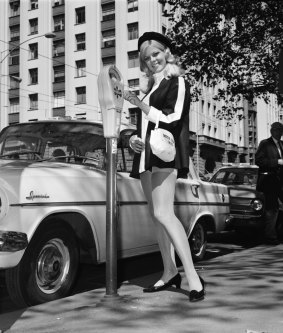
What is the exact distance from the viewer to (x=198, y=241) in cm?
645

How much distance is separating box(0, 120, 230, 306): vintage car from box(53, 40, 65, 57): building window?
138 ft

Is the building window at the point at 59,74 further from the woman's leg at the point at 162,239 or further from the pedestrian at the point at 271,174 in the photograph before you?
the woman's leg at the point at 162,239

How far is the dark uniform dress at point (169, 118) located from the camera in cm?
371

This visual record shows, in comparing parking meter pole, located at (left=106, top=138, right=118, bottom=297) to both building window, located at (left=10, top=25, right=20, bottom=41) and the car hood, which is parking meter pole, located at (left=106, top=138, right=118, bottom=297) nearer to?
the car hood

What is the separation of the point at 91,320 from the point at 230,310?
99cm

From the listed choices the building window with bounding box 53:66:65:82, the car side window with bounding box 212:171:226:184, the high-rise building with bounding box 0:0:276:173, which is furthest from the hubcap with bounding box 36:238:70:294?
the building window with bounding box 53:66:65:82

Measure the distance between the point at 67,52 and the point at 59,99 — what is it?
4298 millimetres

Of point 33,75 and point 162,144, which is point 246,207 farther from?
point 33,75

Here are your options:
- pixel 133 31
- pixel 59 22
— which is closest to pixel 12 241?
pixel 133 31

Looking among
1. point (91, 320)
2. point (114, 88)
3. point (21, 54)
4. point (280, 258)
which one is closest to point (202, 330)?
point (91, 320)

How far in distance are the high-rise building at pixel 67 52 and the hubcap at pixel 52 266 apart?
36681 mm

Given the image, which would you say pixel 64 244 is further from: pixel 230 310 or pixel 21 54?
pixel 21 54

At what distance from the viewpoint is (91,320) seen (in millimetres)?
3391

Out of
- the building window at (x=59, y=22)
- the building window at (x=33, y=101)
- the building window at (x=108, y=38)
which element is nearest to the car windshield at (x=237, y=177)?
the building window at (x=108, y=38)
